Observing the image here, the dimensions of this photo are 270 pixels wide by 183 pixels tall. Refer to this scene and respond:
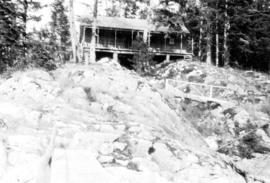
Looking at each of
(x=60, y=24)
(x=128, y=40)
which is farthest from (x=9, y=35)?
(x=60, y=24)

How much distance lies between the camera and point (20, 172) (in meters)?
7.25

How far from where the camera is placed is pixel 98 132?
11.1 metres

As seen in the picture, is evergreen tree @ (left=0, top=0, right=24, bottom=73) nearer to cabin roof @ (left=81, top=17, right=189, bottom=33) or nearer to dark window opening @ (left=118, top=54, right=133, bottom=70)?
cabin roof @ (left=81, top=17, right=189, bottom=33)

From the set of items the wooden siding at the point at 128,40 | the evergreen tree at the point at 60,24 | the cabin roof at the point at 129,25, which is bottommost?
the wooden siding at the point at 128,40

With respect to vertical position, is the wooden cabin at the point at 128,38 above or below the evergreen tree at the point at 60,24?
below

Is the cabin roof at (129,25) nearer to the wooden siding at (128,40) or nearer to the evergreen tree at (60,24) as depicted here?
the wooden siding at (128,40)

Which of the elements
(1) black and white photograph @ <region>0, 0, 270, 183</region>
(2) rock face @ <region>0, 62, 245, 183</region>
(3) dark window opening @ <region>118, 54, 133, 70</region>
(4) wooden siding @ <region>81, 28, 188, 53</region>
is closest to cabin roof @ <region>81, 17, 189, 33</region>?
(4) wooden siding @ <region>81, 28, 188, 53</region>

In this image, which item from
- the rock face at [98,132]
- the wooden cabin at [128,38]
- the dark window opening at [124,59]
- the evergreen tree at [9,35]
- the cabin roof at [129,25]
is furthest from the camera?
the dark window opening at [124,59]

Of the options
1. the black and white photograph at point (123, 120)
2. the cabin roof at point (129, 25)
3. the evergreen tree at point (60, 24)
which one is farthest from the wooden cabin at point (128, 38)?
the evergreen tree at point (60, 24)

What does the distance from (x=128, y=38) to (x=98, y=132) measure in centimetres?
2531

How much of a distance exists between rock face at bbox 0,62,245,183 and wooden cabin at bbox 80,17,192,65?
17.8m

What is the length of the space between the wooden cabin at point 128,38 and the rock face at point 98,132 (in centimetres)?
1781

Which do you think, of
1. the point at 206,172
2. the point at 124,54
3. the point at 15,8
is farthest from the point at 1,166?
the point at 124,54

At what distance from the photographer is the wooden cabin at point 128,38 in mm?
33906
